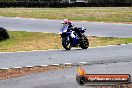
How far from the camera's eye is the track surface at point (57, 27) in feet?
94.7

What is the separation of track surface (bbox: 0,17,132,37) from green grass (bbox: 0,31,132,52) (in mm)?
3145

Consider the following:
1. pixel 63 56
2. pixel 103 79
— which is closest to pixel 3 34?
pixel 63 56

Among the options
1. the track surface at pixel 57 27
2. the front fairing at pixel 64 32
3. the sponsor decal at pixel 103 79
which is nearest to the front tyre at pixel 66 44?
the front fairing at pixel 64 32

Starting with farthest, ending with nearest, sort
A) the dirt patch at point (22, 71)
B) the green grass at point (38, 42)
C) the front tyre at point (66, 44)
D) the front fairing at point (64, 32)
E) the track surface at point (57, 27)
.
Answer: the track surface at point (57, 27) < the green grass at point (38, 42) < the front fairing at point (64, 32) < the front tyre at point (66, 44) < the dirt patch at point (22, 71)

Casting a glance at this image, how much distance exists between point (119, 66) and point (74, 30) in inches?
226

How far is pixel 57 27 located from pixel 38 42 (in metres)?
10.1

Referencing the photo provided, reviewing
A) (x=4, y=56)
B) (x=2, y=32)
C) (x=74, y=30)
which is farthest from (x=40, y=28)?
(x=4, y=56)

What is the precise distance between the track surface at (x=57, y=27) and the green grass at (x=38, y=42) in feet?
10.3

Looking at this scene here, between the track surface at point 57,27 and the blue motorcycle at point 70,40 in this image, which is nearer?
the blue motorcycle at point 70,40

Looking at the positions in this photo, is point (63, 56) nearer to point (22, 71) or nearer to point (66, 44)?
point (66, 44)

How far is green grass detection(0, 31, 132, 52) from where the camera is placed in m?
21.2

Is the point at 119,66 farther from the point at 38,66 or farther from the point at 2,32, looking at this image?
the point at 2,32

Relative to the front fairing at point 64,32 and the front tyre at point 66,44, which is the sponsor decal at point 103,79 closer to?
the front tyre at point 66,44

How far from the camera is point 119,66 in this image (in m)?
15.2
